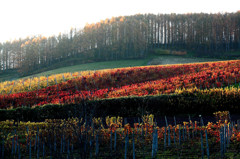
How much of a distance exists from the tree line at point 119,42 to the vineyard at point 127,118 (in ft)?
132

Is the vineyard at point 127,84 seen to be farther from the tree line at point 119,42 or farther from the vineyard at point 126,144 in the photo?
the tree line at point 119,42

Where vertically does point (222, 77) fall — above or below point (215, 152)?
above

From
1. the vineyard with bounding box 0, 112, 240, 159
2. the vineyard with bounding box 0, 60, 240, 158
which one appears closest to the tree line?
the vineyard with bounding box 0, 60, 240, 158

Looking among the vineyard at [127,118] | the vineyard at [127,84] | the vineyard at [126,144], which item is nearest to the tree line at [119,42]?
the vineyard at [127,84]

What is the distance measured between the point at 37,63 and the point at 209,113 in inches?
2615

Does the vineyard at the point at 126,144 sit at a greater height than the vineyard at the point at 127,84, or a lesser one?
lesser

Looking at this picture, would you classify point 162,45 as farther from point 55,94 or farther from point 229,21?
point 55,94

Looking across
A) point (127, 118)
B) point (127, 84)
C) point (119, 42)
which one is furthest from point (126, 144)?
point (119, 42)

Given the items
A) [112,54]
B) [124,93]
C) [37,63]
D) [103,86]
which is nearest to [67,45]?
[37,63]

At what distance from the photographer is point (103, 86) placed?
Result: 1184 inches

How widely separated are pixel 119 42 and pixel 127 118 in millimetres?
59327

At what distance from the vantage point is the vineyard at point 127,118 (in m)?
10.8

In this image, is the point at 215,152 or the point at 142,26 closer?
the point at 215,152

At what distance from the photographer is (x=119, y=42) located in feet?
251
